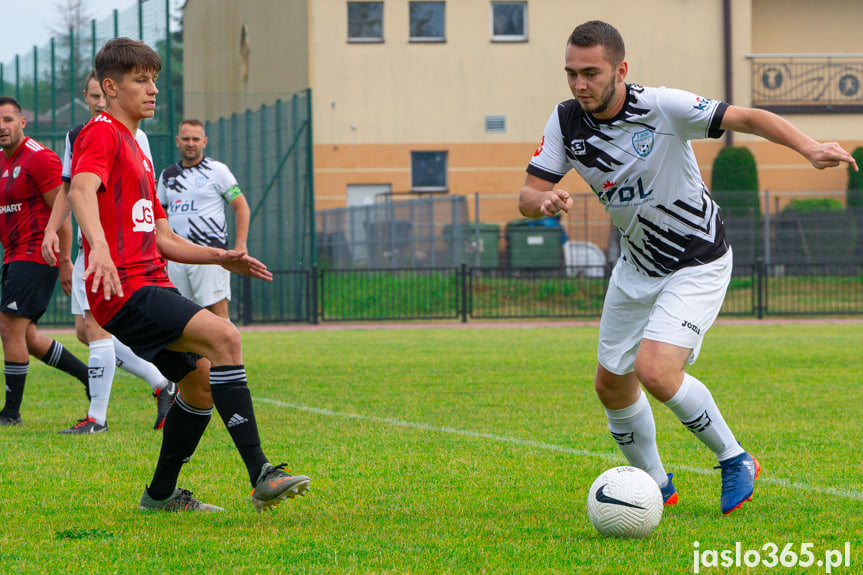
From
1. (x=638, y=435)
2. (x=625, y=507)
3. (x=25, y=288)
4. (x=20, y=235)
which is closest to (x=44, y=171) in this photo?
(x=20, y=235)

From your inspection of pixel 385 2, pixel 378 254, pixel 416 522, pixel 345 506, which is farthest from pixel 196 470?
pixel 385 2

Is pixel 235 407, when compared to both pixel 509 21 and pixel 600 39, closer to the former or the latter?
pixel 600 39

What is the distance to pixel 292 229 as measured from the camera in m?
22.3

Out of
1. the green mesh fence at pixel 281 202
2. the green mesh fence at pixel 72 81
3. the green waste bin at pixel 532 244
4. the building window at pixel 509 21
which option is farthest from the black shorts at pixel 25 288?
the building window at pixel 509 21

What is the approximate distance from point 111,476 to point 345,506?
164cm

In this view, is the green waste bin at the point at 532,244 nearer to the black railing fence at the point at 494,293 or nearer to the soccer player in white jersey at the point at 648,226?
the black railing fence at the point at 494,293

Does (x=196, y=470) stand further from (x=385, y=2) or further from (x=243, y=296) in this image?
(x=385, y=2)

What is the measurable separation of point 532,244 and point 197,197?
17.3 metres

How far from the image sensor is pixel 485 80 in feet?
110

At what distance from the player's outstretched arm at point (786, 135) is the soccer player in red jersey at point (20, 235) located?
551 cm

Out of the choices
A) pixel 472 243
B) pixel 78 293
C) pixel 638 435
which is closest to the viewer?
pixel 638 435

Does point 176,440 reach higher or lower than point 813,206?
lower

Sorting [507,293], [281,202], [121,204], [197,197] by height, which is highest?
[281,202]

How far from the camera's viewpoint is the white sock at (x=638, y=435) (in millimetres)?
5531
